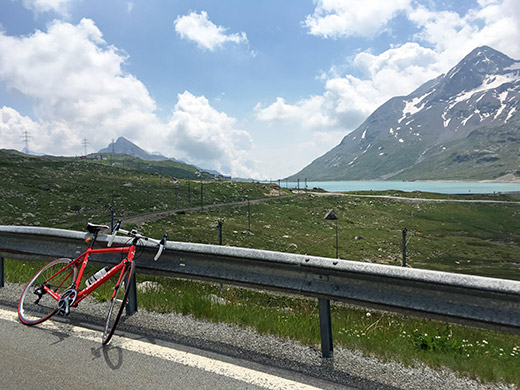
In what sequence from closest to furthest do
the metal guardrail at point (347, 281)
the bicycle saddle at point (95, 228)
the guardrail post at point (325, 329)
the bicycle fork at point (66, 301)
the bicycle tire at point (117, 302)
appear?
1. the metal guardrail at point (347, 281)
2. the guardrail post at point (325, 329)
3. the bicycle tire at point (117, 302)
4. the bicycle fork at point (66, 301)
5. the bicycle saddle at point (95, 228)

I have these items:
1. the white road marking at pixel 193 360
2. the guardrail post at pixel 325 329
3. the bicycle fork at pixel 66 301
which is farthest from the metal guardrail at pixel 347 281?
the white road marking at pixel 193 360

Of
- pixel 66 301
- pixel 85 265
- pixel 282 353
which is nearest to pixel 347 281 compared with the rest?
pixel 282 353

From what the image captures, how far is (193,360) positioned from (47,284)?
3574mm

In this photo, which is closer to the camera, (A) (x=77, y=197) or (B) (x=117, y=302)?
(B) (x=117, y=302)

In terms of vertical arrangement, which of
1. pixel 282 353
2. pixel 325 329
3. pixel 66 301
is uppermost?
pixel 66 301

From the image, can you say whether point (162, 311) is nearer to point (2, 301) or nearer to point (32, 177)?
point (2, 301)

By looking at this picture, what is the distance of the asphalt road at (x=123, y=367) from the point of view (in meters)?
3.64

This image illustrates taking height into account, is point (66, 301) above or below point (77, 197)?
below

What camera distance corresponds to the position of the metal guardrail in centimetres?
346

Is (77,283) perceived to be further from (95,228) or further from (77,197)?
(77,197)

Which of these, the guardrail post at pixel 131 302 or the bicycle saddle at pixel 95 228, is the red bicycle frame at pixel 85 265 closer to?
the bicycle saddle at pixel 95 228

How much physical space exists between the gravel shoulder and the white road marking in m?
0.25

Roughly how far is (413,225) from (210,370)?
289ft

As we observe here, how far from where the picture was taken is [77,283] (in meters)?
5.36
